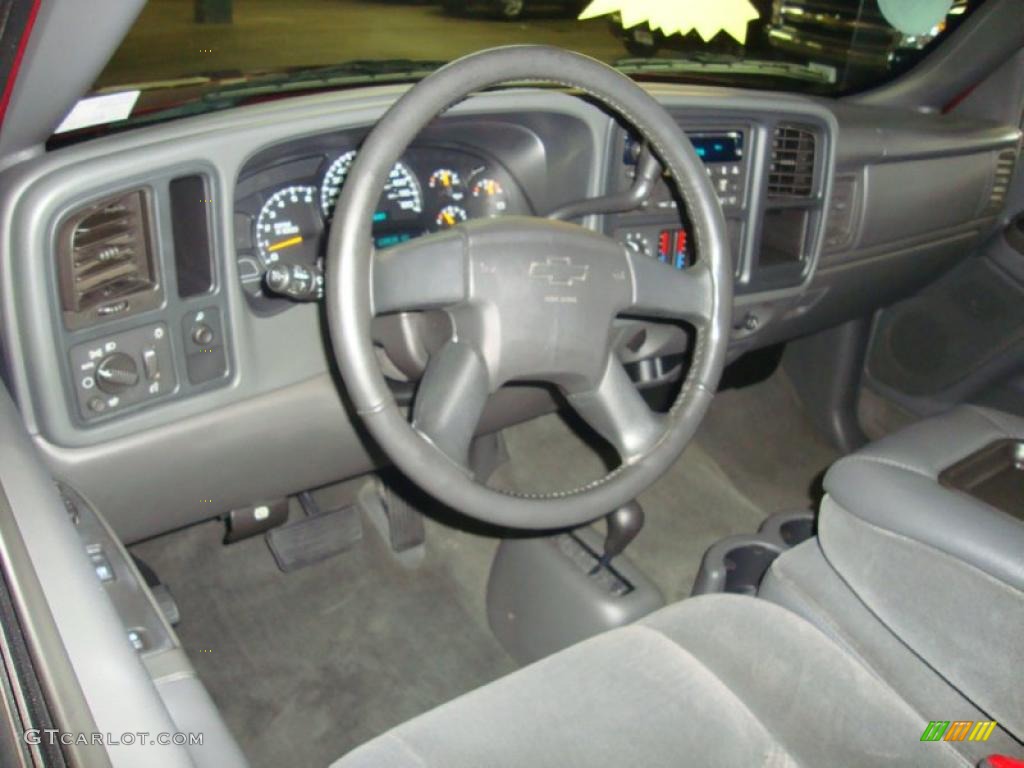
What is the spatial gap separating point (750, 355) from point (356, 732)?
1488 millimetres

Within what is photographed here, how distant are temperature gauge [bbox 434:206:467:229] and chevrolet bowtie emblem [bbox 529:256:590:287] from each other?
411 millimetres

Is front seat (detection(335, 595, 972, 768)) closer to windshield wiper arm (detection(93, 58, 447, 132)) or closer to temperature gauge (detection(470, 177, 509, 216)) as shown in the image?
temperature gauge (detection(470, 177, 509, 216))

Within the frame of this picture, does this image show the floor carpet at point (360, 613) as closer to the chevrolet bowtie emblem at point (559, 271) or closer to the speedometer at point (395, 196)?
the speedometer at point (395, 196)

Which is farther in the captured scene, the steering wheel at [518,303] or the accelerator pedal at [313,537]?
the accelerator pedal at [313,537]

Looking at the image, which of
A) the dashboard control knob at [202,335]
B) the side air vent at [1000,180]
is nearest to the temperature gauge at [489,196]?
the dashboard control knob at [202,335]

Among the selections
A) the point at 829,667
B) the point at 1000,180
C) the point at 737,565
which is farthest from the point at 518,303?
the point at 1000,180

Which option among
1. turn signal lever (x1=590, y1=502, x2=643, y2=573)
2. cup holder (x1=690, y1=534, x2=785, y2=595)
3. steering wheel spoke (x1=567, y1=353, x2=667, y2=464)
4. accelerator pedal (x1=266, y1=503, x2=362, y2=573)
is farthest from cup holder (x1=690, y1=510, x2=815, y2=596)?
accelerator pedal (x1=266, y1=503, x2=362, y2=573)

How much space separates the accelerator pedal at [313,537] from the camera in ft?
6.97

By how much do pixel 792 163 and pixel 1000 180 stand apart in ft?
2.88

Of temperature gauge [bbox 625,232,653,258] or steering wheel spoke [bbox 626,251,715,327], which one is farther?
temperature gauge [bbox 625,232,653,258]

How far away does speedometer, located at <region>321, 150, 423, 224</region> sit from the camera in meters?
1.56

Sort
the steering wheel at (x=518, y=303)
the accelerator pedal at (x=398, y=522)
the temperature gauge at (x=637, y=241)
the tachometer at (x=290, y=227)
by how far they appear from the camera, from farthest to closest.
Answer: the accelerator pedal at (x=398, y=522), the temperature gauge at (x=637, y=241), the tachometer at (x=290, y=227), the steering wheel at (x=518, y=303)

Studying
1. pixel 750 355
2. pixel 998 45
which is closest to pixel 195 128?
pixel 750 355

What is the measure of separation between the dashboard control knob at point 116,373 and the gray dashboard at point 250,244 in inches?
1.2
